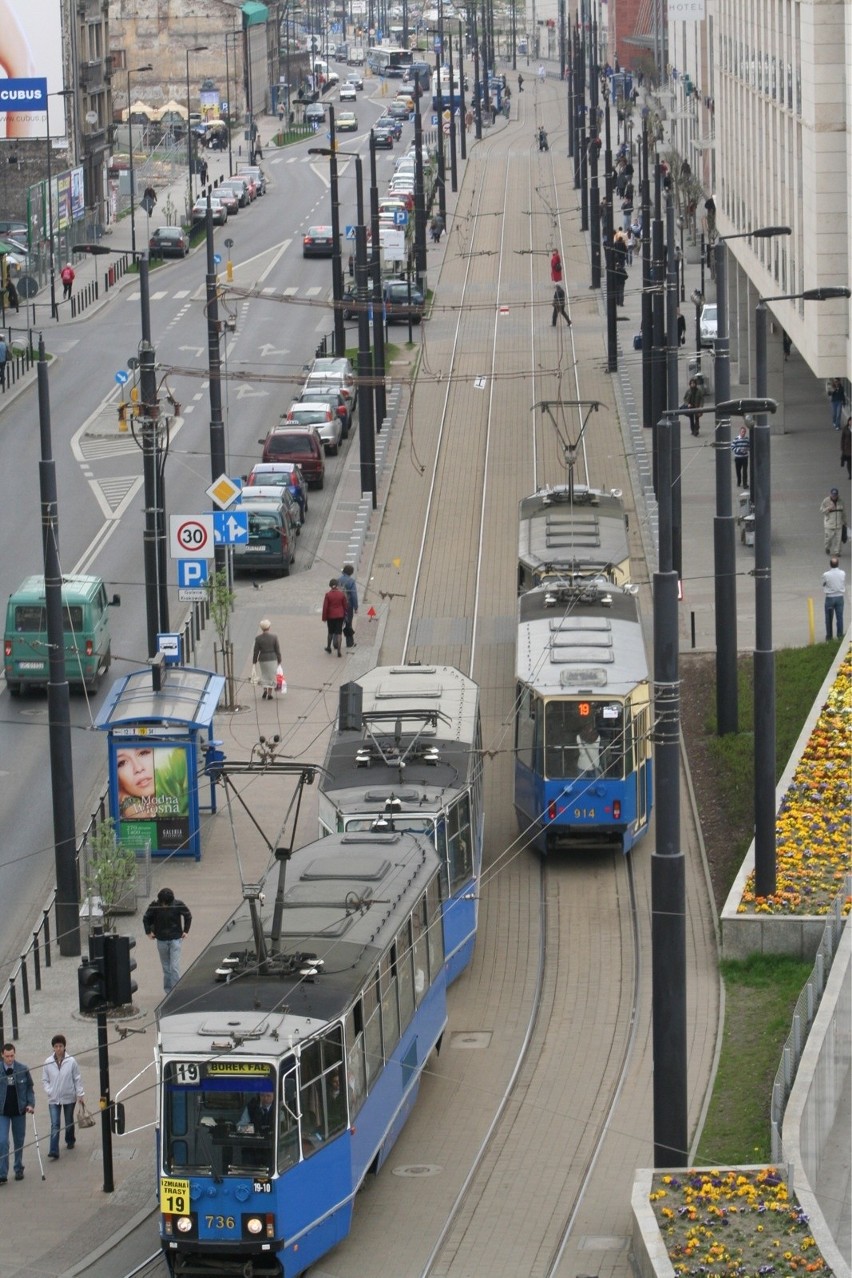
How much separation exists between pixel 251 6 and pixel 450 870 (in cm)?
13913

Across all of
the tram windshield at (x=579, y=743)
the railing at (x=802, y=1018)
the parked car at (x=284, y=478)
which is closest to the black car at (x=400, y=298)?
the parked car at (x=284, y=478)

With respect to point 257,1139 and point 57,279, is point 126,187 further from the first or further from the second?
point 257,1139

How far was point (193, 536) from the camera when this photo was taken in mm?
38844

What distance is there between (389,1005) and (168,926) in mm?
5165

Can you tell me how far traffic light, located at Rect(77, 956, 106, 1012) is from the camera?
2192cm

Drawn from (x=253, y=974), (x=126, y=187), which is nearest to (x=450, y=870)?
(x=253, y=974)

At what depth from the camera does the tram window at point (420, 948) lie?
23.2 meters

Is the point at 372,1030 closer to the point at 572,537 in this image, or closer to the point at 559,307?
the point at 572,537

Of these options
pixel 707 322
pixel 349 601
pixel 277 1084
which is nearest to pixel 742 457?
pixel 349 601

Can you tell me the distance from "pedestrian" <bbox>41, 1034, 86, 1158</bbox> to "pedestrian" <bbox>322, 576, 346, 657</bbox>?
18844 millimetres

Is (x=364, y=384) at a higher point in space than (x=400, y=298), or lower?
lower

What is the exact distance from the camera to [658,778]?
817 inches

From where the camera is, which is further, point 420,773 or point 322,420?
point 322,420

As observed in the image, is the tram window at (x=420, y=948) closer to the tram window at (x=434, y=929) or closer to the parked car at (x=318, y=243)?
the tram window at (x=434, y=929)
